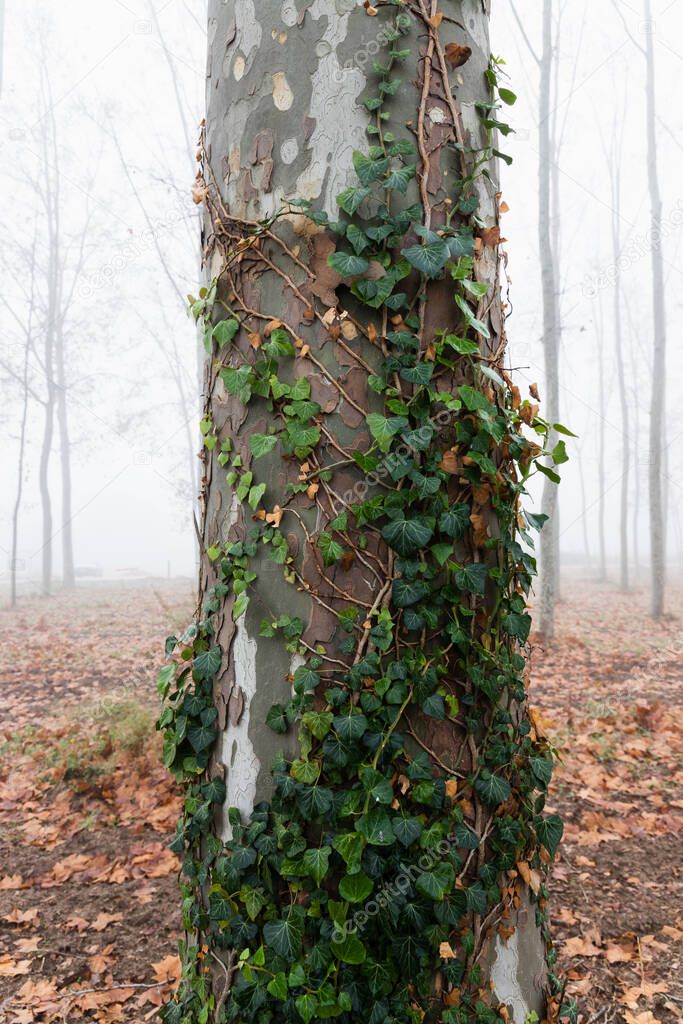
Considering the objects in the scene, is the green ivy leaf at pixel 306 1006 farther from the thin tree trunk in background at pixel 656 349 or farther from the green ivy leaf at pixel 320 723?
the thin tree trunk in background at pixel 656 349

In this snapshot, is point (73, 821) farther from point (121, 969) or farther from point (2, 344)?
point (2, 344)

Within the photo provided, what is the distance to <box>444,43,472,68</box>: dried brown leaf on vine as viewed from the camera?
1629 mm

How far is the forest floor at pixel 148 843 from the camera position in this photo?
252 cm

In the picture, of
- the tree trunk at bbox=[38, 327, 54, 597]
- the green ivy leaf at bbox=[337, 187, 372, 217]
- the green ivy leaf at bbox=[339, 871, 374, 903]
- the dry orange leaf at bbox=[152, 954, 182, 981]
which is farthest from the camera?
the tree trunk at bbox=[38, 327, 54, 597]

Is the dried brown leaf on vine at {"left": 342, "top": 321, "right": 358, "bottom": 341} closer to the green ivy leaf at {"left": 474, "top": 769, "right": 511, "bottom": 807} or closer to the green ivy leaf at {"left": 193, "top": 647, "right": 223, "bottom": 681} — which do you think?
the green ivy leaf at {"left": 193, "top": 647, "right": 223, "bottom": 681}

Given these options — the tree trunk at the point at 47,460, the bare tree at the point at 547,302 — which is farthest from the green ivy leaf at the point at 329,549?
the tree trunk at the point at 47,460

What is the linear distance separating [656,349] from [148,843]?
1216 cm

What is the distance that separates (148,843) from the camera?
3.84 meters

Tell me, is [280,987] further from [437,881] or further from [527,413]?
[527,413]

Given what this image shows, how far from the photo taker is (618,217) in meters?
16.4

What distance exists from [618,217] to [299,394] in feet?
59.0

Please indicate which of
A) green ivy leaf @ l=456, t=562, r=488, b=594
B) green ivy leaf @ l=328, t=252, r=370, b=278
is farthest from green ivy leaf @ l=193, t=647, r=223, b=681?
green ivy leaf @ l=328, t=252, r=370, b=278

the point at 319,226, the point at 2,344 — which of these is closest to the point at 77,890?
the point at 319,226

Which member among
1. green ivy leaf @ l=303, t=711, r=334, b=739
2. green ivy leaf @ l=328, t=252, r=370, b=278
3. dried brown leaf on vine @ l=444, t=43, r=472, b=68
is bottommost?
green ivy leaf @ l=303, t=711, r=334, b=739
